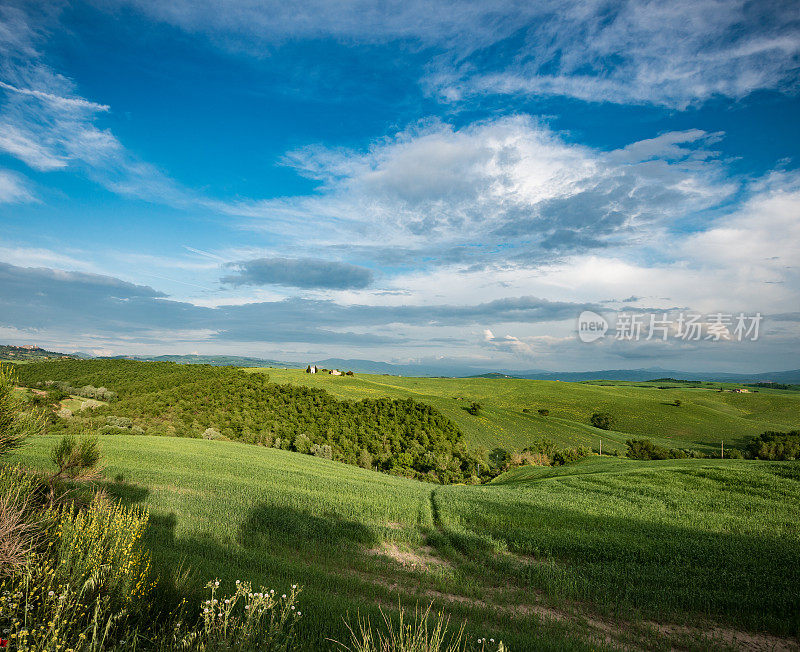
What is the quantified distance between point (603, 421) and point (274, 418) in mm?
50333

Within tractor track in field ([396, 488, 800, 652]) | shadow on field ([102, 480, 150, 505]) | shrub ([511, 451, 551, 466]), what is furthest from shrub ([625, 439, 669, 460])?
shadow on field ([102, 480, 150, 505])

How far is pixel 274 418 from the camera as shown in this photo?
41.1 m

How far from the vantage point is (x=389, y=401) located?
4975cm

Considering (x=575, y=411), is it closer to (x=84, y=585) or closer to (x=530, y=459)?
(x=530, y=459)

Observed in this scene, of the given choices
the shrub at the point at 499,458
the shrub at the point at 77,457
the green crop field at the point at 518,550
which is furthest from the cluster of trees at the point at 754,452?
the shrub at the point at 77,457

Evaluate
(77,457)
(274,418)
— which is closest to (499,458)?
(274,418)

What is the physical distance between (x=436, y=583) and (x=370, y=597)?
170cm

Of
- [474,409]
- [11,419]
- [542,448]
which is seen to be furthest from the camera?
[474,409]

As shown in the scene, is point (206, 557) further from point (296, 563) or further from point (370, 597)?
point (370, 597)

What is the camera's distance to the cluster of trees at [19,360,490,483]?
3472cm

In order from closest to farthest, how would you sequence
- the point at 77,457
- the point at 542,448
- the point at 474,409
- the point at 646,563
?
the point at 646,563
the point at 77,457
the point at 542,448
the point at 474,409

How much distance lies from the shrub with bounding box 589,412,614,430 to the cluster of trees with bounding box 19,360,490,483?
3142 cm

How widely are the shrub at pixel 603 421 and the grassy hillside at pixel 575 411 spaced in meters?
1.13

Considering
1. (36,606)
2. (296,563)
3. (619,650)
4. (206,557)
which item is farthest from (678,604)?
(36,606)
